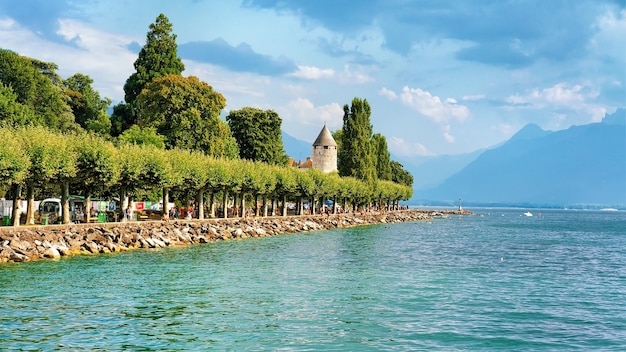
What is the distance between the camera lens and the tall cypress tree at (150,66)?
89250 millimetres

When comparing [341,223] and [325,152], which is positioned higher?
[325,152]

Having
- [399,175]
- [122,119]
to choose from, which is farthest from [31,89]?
[399,175]

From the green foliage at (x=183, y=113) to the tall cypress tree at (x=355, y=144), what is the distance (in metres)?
38.3

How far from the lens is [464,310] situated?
963 inches

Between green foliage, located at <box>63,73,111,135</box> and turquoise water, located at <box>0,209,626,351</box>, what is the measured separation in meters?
50.2

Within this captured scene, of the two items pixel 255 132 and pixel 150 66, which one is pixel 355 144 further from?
pixel 150 66

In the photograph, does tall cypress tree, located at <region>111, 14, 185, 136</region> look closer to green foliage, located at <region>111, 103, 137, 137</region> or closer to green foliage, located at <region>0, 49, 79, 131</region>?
green foliage, located at <region>111, 103, 137, 137</region>

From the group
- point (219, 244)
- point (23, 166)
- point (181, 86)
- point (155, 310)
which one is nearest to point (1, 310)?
point (155, 310)

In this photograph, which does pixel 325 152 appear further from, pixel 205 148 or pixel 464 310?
pixel 464 310

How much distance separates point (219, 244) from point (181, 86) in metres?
32.1

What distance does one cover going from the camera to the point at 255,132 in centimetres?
10988

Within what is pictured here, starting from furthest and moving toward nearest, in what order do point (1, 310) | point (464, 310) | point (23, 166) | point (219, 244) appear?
1. point (219, 244)
2. point (23, 166)
3. point (464, 310)
4. point (1, 310)

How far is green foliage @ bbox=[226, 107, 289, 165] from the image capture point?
110m

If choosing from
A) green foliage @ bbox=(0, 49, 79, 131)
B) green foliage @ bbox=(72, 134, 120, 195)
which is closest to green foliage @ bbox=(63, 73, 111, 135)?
green foliage @ bbox=(0, 49, 79, 131)
